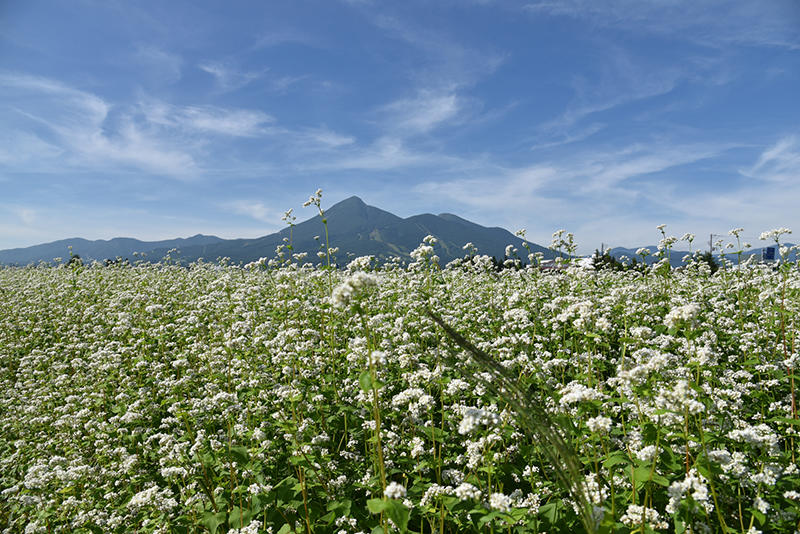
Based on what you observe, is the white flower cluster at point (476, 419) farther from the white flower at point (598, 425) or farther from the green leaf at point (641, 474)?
the green leaf at point (641, 474)

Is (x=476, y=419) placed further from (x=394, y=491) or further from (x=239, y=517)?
(x=239, y=517)

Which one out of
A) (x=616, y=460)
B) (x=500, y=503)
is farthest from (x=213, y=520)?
(x=616, y=460)

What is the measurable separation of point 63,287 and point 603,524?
72.9ft

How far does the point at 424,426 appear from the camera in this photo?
4520 millimetres

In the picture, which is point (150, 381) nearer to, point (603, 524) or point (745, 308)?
point (603, 524)

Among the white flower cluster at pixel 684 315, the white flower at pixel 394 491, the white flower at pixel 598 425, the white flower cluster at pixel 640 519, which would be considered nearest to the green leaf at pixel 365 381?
the white flower at pixel 394 491

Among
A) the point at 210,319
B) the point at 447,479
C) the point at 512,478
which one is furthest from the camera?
the point at 210,319

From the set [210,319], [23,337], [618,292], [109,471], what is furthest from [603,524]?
[23,337]

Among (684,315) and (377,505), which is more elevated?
(684,315)

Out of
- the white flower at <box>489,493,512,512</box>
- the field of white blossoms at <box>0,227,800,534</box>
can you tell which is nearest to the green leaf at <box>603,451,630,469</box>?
the field of white blossoms at <box>0,227,800,534</box>

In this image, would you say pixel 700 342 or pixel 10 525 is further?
pixel 700 342

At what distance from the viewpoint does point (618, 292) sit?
702cm

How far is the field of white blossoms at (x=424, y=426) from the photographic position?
323 cm

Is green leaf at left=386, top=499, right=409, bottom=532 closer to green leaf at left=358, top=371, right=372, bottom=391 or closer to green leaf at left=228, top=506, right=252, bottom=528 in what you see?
green leaf at left=358, top=371, right=372, bottom=391
